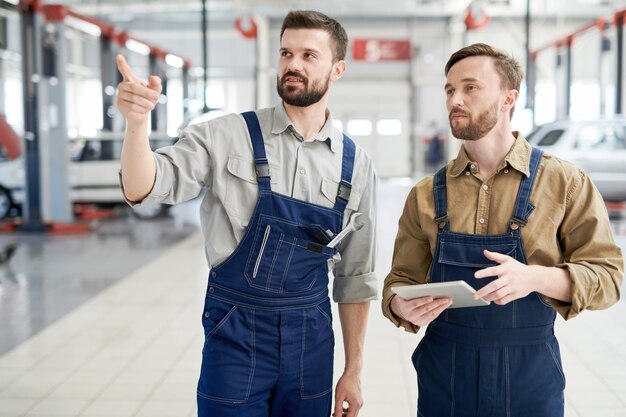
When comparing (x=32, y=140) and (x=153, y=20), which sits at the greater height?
(x=153, y=20)

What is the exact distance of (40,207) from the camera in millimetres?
9656

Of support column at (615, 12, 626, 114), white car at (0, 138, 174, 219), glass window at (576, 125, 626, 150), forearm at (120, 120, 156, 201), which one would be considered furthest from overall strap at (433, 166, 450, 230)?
support column at (615, 12, 626, 114)

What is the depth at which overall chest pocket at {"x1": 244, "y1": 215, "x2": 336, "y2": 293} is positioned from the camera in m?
1.85

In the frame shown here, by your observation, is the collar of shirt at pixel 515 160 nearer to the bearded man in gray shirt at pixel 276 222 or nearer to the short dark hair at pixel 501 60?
the short dark hair at pixel 501 60

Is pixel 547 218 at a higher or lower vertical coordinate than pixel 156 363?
higher

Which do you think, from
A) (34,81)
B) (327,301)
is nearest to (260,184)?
(327,301)

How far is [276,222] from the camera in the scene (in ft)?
6.08

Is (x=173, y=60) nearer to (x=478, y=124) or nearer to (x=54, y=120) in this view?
(x=54, y=120)

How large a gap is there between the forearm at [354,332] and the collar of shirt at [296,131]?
48 centimetres

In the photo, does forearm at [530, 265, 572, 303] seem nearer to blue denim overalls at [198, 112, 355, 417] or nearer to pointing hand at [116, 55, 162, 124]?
blue denim overalls at [198, 112, 355, 417]

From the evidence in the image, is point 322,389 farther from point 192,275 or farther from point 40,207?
point 40,207

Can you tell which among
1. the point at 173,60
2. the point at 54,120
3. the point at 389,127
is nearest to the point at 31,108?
the point at 54,120

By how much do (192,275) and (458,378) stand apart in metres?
5.34

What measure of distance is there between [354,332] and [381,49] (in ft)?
63.5
